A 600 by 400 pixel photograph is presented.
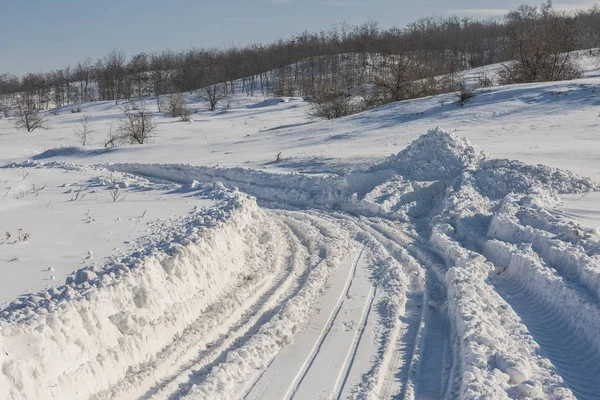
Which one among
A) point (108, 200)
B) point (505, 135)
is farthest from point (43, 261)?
point (505, 135)

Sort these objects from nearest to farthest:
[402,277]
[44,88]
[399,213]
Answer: [402,277] → [399,213] → [44,88]

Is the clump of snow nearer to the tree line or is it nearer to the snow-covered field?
the snow-covered field

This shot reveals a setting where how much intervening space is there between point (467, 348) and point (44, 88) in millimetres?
102167

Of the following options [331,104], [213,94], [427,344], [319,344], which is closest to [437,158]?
[427,344]

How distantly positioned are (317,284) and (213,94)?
2254 inches

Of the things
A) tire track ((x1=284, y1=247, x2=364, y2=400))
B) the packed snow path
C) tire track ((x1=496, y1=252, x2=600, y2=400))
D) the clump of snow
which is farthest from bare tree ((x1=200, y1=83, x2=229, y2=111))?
tire track ((x1=496, y1=252, x2=600, y2=400))

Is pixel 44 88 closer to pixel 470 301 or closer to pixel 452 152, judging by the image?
pixel 452 152

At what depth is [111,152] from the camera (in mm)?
28141

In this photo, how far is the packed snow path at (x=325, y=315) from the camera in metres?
5.22

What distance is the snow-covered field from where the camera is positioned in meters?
5.34

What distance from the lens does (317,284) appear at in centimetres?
840

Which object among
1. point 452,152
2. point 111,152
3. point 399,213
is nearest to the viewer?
point 399,213

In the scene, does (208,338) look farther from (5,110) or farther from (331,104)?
(5,110)

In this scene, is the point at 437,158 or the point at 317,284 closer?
the point at 317,284
